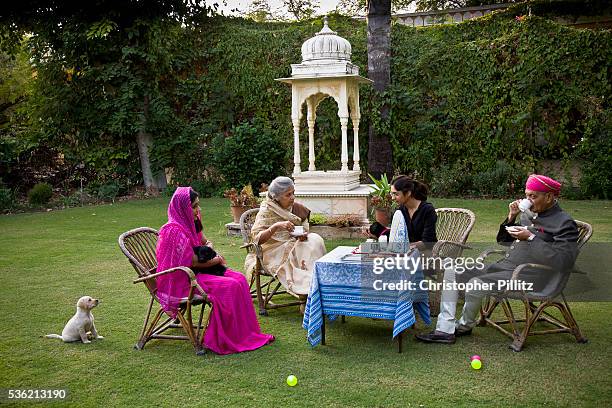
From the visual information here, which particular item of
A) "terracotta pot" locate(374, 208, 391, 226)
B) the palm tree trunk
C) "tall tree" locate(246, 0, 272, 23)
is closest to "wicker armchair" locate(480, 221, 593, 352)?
"terracotta pot" locate(374, 208, 391, 226)

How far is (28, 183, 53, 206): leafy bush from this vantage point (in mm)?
13203

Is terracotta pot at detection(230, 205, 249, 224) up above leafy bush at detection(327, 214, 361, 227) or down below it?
above

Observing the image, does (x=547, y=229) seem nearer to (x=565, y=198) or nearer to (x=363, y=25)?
(x=565, y=198)

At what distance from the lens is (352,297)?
4438 mm

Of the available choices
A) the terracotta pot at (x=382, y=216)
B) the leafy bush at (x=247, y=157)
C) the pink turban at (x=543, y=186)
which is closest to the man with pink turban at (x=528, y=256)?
the pink turban at (x=543, y=186)

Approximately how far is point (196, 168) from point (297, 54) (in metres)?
3.62

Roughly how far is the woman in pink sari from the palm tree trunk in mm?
7661

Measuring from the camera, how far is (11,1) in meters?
13.6

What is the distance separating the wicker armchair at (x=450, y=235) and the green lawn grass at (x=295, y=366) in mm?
505

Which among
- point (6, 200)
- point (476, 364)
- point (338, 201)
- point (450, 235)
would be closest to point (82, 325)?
point (476, 364)

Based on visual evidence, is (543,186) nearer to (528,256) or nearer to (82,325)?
(528,256)

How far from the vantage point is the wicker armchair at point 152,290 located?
4.40 meters

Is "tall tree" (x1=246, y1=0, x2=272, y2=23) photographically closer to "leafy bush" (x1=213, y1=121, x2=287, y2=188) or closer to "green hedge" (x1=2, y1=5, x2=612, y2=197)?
"green hedge" (x1=2, y1=5, x2=612, y2=197)

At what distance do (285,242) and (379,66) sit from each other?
7.19 metres
